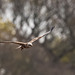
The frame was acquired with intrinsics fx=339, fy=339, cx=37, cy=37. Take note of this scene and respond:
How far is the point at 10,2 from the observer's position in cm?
3044

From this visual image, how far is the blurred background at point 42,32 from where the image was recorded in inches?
1027

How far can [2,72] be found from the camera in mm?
26500

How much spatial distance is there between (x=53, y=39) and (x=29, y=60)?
4.53 meters

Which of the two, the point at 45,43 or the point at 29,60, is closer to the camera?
the point at 29,60

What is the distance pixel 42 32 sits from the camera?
92.9 feet

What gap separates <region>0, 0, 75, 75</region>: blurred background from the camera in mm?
26078

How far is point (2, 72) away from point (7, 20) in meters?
4.66

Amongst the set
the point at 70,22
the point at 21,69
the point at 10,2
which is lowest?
the point at 21,69

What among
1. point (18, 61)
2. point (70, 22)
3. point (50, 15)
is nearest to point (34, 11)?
point (50, 15)

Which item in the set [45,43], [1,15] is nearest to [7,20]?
[1,15]

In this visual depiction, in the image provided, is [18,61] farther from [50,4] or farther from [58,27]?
[50,4]

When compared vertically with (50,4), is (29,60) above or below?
below

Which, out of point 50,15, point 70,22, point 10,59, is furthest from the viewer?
point 50,15

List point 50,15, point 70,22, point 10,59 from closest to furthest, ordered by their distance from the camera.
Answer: point 10,59 → point 70,22 → point 50,15
